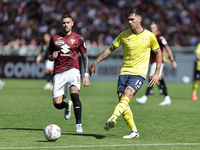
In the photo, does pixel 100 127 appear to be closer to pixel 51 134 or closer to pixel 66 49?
pixel 66 49

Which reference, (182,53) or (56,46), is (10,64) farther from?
(56,46)

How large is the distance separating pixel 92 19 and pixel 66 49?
78.3ft

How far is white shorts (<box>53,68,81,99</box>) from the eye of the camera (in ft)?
29.3

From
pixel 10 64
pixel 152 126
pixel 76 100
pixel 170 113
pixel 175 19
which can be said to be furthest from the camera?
pixel 175 19

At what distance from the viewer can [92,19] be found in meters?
32.6

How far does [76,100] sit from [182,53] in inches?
742

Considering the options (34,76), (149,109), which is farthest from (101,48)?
(149,109)

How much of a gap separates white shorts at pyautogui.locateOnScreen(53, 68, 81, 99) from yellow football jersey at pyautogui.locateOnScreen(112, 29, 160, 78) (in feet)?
3.69

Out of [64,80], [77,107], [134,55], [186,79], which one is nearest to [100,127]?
[77,107]

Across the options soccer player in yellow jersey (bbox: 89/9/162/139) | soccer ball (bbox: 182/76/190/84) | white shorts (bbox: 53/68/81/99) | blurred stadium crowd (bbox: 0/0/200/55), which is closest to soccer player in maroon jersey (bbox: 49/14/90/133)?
white shorts (bbox: 53/68/81/99)

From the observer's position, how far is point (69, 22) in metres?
8.84

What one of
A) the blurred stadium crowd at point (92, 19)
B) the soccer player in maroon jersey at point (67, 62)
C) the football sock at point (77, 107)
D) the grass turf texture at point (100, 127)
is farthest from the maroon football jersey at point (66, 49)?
the blurred stadium crowd at point (92, 19)

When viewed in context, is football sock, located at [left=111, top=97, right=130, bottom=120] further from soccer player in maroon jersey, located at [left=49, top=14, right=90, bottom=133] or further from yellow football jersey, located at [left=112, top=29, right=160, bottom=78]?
soccer player in maroon jersey, located at [left=49, top=14, right=90, bottom=133]

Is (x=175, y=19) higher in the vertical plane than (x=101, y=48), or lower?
higher
